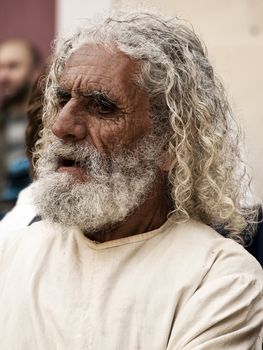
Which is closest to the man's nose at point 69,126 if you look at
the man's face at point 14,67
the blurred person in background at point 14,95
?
the blurred person in background at point 14,95

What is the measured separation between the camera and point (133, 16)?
13.5 ft

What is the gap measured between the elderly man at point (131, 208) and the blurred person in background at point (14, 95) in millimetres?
3922

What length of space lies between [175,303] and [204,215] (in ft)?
1.67

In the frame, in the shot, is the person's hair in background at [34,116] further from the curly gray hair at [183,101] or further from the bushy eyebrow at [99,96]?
the bushy eyebrow at [99,96]

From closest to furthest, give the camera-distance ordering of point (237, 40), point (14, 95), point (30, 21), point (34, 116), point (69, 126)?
point (69, 126) → point (34, 116) → point (237, 40) → point (14, 95) → point (30, 21)

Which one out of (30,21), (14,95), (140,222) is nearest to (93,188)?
(140,222)

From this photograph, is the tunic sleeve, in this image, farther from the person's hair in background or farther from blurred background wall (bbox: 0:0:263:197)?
blurred background wall (bbox: 0:0:263:197)

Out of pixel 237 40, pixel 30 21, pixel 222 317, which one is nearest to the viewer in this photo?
pixel 222 317

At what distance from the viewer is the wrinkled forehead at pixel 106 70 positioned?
156 inches

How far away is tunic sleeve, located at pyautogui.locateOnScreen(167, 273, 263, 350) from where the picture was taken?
11.9 ft

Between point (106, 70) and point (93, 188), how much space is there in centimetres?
43

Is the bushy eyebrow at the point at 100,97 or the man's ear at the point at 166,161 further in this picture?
the man's ear at the point at 166,161

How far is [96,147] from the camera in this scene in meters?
3.97

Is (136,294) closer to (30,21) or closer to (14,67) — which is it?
(14,67)
